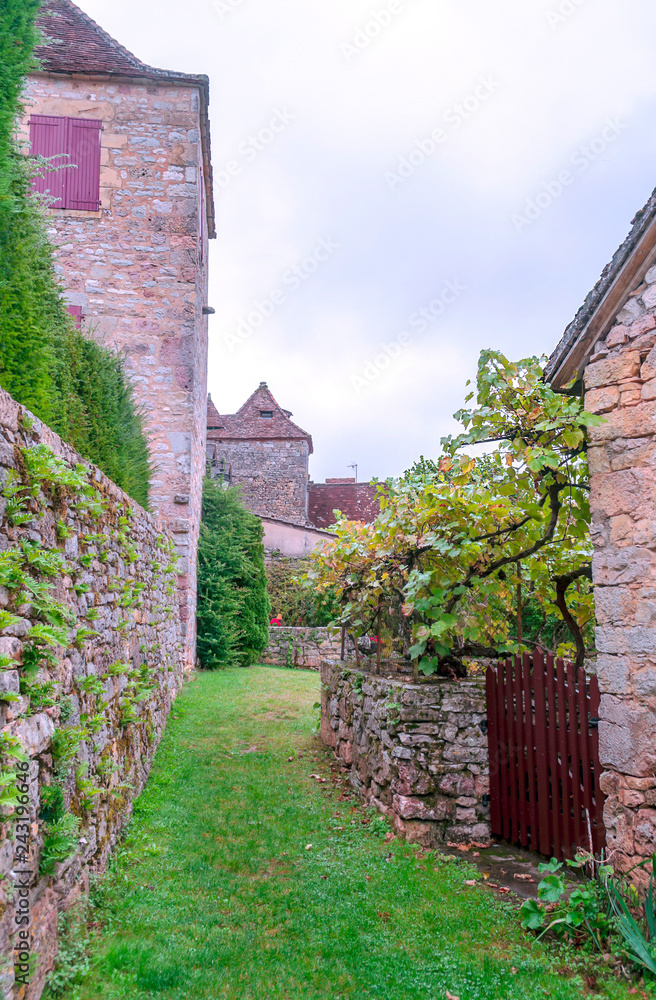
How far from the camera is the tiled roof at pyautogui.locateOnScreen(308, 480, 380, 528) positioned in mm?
27250

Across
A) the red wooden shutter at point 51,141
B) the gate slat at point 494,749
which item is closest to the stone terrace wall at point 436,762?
the gate slat at point 494,749

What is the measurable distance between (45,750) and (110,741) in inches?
58.0

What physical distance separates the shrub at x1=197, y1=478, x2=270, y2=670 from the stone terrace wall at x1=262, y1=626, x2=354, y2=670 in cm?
53

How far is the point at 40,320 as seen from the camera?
3635mm

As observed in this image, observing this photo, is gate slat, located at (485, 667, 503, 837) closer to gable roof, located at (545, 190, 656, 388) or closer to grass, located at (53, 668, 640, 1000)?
grass, located at (53, 668, 640, 1000)

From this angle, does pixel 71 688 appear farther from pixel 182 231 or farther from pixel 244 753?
pixel 182 231

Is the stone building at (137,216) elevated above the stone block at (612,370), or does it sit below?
above

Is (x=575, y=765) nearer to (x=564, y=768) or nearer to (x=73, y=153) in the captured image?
(x=564, y=768)

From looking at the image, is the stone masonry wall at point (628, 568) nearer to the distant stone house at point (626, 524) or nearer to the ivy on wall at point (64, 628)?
the distant stone house at point (626, 524)

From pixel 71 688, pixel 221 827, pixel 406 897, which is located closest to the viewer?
pixel 71 688

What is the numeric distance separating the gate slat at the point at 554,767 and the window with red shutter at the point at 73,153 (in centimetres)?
1119

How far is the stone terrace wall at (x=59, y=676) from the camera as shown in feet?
7.41

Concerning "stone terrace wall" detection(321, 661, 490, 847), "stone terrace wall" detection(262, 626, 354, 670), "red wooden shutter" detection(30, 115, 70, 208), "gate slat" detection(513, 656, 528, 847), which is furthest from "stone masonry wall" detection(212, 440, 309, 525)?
"gate slat" detection(513, 656, 528, 847)

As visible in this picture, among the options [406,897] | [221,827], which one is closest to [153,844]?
[221,827]
